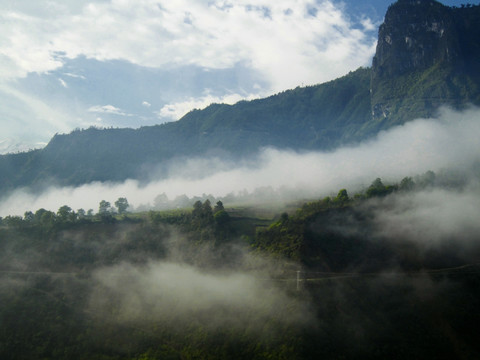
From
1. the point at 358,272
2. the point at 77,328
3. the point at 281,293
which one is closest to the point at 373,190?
the point at 358,272

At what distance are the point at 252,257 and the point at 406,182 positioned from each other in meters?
65.5

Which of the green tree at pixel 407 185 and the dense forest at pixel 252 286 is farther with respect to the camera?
the green tree at pixel 407 185

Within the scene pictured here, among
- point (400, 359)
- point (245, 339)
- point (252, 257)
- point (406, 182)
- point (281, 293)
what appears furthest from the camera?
point (406, 182)

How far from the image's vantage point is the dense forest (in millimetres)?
78750

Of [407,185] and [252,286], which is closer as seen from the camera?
[252,286]

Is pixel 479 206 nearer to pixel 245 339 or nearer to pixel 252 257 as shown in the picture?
pixel 252 257

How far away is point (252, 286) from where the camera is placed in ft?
320

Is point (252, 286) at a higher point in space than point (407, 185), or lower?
lower

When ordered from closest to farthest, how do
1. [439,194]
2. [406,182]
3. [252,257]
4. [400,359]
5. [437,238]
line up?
[400,359] < [437,238] < [252,257] < [439,194] < [406,182]

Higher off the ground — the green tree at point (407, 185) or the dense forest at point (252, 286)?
the green tree at point (407, 185)

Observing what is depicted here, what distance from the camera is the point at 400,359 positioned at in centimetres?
7125

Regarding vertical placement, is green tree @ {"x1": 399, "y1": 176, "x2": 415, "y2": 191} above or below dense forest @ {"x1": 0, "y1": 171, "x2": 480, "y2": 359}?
above

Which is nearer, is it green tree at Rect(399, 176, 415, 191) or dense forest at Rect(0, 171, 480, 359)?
dense forest at Rect(0, 171, 480, 359)

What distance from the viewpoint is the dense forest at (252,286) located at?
258 ft
